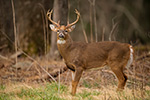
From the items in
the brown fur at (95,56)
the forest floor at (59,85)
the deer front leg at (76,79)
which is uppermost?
the brown fur at (95,56)

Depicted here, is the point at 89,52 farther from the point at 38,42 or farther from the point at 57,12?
the point at 38,42

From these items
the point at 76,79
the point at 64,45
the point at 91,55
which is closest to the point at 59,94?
the point at 76,79

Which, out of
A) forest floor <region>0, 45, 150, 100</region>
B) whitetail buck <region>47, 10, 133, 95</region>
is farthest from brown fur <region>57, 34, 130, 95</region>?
forest floor <region>0, 45, 150, 100</region>

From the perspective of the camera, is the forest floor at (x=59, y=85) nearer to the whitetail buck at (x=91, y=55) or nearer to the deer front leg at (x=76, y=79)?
the deer front leg at (x=76, y=79)

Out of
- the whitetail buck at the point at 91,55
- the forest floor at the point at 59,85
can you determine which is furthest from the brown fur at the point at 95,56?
the forest floor at the point at 59,85

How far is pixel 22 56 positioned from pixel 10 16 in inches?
67.5

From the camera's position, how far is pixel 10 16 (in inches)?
398

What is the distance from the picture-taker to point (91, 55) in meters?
5.47

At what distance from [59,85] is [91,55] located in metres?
1.32

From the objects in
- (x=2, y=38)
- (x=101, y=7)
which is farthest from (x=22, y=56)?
(x=101, y=7)

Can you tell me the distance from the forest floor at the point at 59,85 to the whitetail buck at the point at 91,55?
0.27 metres

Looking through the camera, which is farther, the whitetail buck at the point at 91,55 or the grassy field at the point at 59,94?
the whitetail buck at the point at 91,55

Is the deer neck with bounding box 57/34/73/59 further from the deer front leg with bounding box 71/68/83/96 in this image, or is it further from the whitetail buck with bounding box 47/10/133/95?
the deer front leg with bounding box 71/68/83/96

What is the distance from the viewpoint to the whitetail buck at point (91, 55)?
5234 mm
